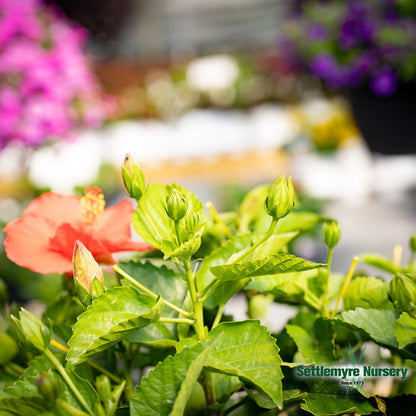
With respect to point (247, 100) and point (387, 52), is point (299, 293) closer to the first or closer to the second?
point (387, 52)

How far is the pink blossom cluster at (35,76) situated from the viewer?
761 millimetres

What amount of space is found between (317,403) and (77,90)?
77 centimetres

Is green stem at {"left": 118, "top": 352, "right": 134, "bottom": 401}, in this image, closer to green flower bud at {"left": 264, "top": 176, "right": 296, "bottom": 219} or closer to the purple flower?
green flower bud at {"left": 264, "top": 176, "right": 296, "bottom": 219}

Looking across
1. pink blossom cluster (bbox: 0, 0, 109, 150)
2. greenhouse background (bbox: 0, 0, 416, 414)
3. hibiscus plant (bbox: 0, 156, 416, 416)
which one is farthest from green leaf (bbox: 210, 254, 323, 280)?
pink blossom cluster (bbox: 0, 0, 109, 150)

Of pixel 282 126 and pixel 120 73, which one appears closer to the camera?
pixel 282 126

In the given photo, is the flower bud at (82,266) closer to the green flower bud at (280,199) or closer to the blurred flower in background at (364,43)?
the green flower bud at (280,199)

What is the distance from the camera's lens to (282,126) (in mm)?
1773

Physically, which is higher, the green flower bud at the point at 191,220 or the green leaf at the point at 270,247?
the green flower bud at the point at 191,220

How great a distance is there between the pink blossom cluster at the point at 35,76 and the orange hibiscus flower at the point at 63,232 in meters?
0.59

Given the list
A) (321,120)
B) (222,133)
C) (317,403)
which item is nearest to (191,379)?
(317,403)

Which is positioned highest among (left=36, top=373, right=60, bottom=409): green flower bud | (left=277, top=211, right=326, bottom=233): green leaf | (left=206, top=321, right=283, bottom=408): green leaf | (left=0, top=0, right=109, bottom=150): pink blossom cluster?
(left=0, top=0, right=109, bottom=150): pink blossom cluster

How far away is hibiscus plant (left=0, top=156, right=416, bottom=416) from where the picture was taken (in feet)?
0.55

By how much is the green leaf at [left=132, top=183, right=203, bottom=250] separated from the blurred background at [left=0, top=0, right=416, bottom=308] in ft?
0.37

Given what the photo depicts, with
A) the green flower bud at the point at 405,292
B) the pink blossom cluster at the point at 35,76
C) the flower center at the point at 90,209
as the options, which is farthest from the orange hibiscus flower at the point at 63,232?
the pink blossom cluster at the point at 35,76
